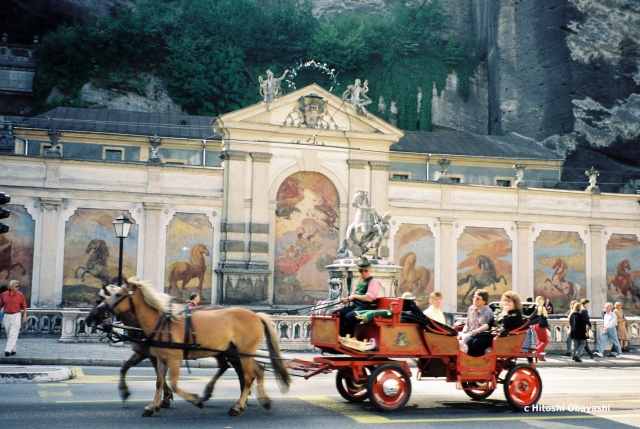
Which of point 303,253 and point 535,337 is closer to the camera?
point 535,337

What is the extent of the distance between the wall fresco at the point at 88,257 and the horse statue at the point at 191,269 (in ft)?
5.08

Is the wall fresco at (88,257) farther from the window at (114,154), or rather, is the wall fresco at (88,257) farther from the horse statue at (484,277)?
the horse statue at (484,277)

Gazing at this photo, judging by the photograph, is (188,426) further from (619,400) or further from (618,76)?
(618,76)

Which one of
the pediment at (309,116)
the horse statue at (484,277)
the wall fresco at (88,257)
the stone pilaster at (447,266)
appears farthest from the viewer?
the horse statue at (484,277)

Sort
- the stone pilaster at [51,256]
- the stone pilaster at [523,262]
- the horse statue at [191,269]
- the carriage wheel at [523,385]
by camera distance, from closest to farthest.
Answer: the carriage wheel at [523,385], the stone pilaster at [51,256], the horse statue at [191,269], the stone pilaster at [523,262]

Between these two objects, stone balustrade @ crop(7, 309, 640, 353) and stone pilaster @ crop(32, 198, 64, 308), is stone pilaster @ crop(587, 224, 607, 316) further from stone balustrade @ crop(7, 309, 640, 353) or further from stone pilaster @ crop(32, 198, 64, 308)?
stone pilaster @ crop(32, 198, 64, 308)

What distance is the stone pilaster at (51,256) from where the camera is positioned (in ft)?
89.9

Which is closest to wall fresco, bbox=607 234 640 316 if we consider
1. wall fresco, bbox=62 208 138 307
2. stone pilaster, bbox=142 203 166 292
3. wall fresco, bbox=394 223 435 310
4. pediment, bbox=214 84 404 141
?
wall fresco, bbox=394 223 435 310

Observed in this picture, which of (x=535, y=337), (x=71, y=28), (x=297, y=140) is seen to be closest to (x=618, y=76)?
(x=297, y=140)

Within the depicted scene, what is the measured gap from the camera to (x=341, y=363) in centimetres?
962

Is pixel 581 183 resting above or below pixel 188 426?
above

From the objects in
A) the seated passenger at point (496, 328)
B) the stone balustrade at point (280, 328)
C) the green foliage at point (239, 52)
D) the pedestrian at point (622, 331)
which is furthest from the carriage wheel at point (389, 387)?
the green foliage at point (239, 52)

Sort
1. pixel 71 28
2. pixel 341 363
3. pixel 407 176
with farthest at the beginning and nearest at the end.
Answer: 1. pixel 71 28
2. pixel 407 176
3. pixel 341 363

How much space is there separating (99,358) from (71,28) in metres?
38.9
